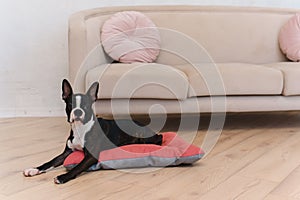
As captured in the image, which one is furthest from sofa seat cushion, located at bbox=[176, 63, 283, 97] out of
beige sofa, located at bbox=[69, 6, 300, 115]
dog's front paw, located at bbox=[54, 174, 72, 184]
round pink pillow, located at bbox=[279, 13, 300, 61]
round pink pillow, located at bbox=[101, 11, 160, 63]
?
dog's front paw, located at bbox=[54, 174, 72, 184]

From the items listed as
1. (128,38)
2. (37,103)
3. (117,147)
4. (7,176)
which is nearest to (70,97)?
(117,147)

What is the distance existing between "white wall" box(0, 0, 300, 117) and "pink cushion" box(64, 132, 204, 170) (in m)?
1.49

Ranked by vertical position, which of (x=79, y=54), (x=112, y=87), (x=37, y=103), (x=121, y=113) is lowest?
(x=37, y=103)

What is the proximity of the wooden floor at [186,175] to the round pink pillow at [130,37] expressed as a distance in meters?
0.70

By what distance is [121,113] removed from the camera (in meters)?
2.51

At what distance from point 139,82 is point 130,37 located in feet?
1.92

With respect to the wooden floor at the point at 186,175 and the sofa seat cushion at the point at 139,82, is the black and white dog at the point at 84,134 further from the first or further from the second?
the sofa seat cushion at the point at 139,82

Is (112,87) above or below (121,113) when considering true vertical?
above

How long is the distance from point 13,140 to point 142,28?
124 centimetres

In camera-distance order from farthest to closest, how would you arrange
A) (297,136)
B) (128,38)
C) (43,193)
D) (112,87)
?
(128,38) < (297,136) < (112,87) < (43,193)

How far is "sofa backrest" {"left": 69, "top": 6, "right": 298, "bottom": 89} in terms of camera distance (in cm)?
308

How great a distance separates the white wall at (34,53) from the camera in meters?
3.20

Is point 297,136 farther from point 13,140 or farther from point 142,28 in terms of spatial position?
point 13,140

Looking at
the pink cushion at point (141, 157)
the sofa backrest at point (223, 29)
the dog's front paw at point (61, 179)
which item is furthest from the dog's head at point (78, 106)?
the sofa backrest at point (223, 29)
